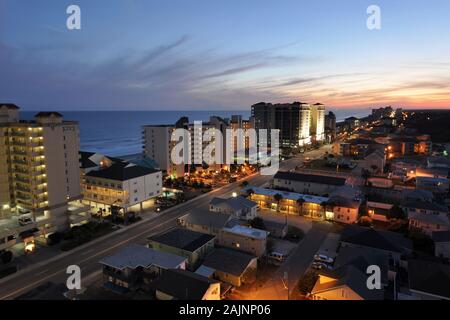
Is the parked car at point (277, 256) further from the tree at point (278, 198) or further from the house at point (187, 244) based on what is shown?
the tree at point (278, 198)

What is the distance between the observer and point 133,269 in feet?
75.0

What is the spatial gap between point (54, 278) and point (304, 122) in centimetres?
9883

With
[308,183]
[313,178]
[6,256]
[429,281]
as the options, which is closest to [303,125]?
[313,178]

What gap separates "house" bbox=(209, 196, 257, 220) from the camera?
36250 millimetres

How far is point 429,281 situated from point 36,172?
37.1 meters

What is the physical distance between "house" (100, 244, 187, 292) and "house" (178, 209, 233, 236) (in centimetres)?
743

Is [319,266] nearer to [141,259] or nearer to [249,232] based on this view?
[249,232]

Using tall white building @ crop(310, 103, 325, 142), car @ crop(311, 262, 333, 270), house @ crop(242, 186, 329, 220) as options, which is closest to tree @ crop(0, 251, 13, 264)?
car @ crop(311, 262, 333, 270)

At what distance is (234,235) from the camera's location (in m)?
29.5

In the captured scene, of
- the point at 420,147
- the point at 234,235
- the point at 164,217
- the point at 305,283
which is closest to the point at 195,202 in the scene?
the point at 164,217

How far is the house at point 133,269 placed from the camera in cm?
2266

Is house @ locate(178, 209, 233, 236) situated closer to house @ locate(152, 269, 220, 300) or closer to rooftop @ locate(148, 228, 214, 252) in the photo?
rooftop @ locate(148, 228, 214, 252)

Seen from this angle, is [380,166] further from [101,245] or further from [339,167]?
[101,245]

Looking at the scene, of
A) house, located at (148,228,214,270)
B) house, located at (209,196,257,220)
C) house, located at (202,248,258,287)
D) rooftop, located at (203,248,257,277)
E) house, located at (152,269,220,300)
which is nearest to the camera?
house, located at (152,269,220,300)
